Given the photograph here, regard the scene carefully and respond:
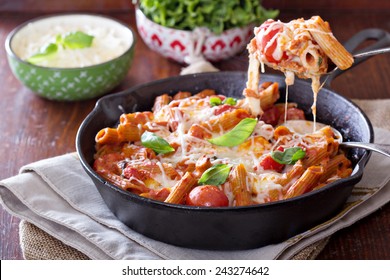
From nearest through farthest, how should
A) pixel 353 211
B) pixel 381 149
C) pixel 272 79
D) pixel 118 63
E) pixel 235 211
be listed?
1. pixel 235 211
2. pixel 381 149
3. pixel 353 211
4. pixel 272 79
5. pixel 118 63

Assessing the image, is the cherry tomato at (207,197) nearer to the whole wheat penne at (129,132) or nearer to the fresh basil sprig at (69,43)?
the whole wheat penne at (129,132)

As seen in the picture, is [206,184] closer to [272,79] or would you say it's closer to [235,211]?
[235,211]

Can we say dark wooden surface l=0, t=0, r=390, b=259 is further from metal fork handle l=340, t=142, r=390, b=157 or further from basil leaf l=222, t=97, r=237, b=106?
basil leaf l=222, t=97, r=237, b=106

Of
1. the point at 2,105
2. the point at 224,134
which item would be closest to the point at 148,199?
the point at 224,134

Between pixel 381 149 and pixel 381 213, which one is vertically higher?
pixel 381 149

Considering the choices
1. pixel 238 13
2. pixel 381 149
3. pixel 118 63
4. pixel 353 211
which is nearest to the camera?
pixel 381 149

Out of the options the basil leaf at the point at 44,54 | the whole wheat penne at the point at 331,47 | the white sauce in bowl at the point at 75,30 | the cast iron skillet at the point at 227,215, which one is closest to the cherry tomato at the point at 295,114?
the cast iron skillet at the point at 227,215
